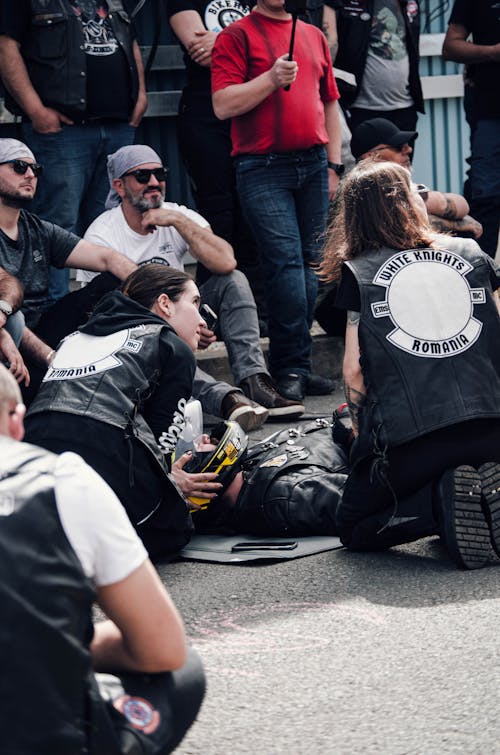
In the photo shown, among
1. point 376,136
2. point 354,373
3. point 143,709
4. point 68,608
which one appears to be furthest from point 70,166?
point 68,608

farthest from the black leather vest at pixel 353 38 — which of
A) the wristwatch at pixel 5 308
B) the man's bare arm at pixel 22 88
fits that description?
the wristwatch at pixel 5 308

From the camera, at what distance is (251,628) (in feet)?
13.0

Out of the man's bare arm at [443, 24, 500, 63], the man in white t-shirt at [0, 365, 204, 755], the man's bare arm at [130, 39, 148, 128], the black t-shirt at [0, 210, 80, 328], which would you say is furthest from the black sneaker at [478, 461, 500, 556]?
the man's bare arm at [443, 24, 500, 63]

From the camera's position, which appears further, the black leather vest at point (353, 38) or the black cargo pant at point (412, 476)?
the black leather vest at point (353, 38)

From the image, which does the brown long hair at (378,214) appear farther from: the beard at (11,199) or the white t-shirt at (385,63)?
the white t-shirt at (385,63)

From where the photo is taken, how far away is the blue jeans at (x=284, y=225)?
6.88 metres

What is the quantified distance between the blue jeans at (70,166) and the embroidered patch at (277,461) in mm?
2522

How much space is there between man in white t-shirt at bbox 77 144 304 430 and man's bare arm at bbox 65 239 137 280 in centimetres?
28

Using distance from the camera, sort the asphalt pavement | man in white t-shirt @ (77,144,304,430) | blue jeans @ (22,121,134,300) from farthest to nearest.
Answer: blue jeans @ (22,121,134,300), man in white t-shirt @ (77,144,304,430), the asphalt pavement

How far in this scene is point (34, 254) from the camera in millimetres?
6512

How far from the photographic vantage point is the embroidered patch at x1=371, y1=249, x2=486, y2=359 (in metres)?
4.51

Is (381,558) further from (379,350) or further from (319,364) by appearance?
(319,364)

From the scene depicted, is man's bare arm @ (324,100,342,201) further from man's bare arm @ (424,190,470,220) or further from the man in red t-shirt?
man's bare arm @ (424,190,470,220)

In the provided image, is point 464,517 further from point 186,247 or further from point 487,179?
point 487,179
